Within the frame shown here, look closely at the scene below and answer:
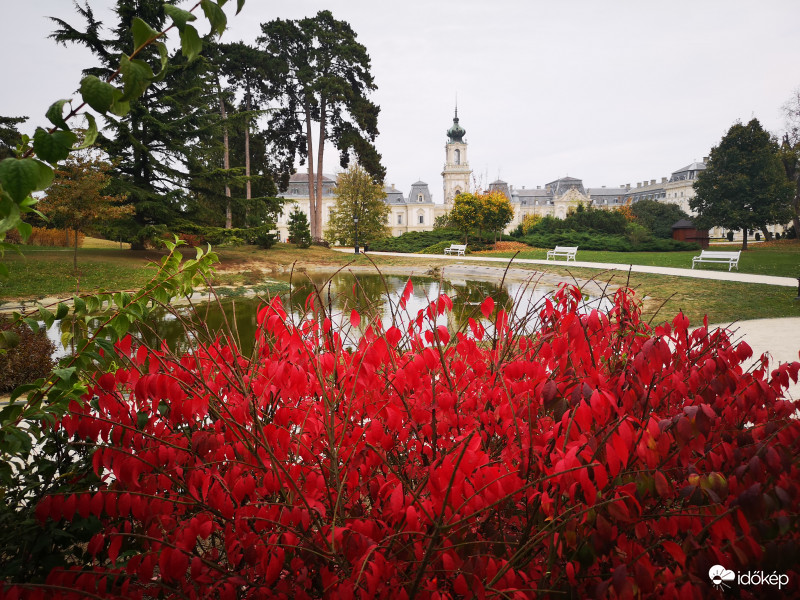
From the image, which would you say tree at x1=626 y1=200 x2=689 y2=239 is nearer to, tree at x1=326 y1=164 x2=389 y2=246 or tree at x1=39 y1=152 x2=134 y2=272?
tree at x1=326 y1=164 x2=389 y2=246

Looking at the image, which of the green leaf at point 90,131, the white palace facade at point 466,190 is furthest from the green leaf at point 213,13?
the white palace facade at point 466,190

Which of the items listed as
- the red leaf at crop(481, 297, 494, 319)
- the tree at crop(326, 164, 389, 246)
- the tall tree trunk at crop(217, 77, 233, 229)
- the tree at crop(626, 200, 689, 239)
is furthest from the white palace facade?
the red leaf at crop(481, 297, 494, 319)

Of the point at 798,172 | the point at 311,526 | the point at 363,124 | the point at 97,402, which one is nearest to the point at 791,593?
the point at 311,526

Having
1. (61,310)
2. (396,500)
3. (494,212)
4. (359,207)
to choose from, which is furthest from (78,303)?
(359,207)

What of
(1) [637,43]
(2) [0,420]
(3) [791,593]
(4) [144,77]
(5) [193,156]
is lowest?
(3) [791,593]

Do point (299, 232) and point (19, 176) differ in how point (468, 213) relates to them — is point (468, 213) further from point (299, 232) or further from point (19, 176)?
point (19, 176)

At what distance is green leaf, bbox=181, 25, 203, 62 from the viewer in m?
0.94

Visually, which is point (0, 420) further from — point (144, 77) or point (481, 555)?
point (481, 555)

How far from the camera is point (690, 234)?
3094 centimetres

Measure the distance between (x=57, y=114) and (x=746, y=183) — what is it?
34.8 meters

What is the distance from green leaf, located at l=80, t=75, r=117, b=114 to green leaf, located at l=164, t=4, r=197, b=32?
0.65 feet

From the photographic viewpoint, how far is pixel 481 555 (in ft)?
3.61

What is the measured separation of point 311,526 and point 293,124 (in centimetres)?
2990

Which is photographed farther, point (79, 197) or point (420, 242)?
point (420, 242)
